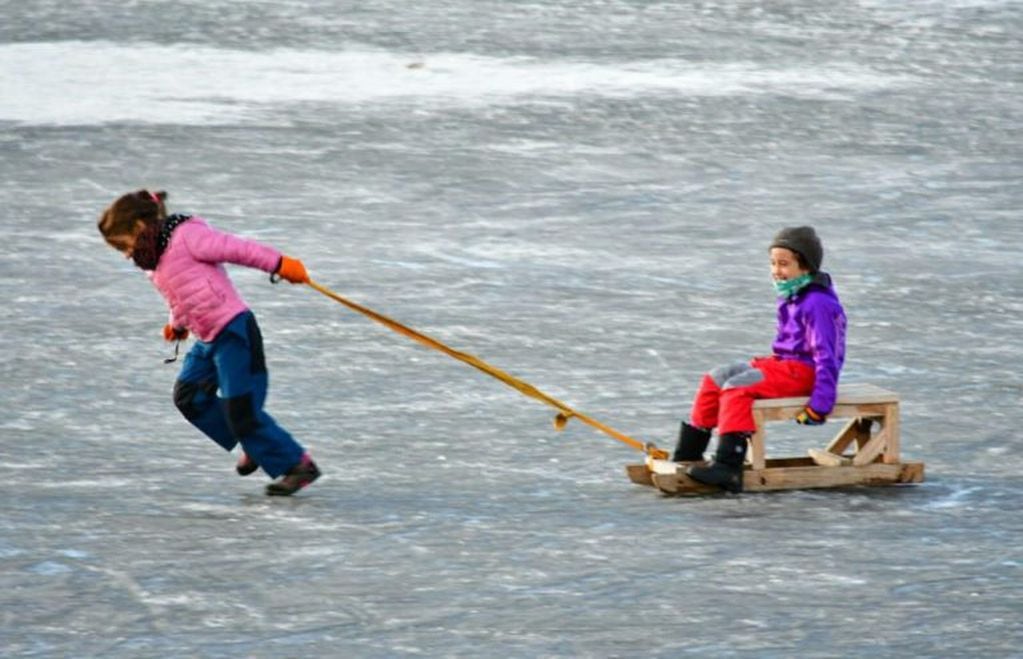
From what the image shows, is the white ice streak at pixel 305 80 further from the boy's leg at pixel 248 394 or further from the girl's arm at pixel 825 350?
the girl's arm at pixel 825 350

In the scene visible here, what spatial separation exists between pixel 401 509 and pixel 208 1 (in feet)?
50.9

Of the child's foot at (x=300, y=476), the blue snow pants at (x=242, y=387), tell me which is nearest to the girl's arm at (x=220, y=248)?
the blue snow pants at (x=242, y=387)

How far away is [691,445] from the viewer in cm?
938

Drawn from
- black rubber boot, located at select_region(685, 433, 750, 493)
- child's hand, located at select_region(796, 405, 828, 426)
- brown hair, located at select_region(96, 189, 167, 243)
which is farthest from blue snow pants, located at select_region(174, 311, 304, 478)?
child's hand, located at select_region(796, 405, 828, 426)

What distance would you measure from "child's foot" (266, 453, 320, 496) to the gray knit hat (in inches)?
83.0

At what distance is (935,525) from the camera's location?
8570 millimetres

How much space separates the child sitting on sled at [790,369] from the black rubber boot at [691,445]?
0.01m

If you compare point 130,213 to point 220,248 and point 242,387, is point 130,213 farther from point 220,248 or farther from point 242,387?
point 242,387

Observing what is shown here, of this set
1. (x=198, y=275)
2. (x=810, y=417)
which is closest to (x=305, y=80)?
(x=198, y=275)

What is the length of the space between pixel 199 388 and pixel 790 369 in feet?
8.05

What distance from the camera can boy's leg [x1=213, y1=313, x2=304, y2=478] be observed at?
9.03 meters

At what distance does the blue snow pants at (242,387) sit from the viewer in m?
9.03

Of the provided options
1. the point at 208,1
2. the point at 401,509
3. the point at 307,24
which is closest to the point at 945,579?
the point at 401,509

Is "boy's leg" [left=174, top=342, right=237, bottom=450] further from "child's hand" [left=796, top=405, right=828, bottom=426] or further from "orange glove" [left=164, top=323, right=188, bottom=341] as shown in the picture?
"child's hand" [left=796, top=405, right=828, bottom=426]
